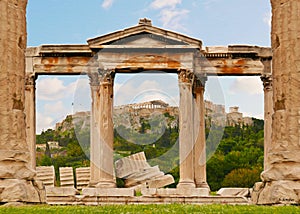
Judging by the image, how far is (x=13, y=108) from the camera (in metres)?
23.7

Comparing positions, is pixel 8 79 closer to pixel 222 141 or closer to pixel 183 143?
pixel 183 143

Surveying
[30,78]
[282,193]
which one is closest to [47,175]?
[30,78]

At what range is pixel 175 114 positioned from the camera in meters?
97.6

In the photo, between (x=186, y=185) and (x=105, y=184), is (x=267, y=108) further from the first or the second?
(x=105, y=184)

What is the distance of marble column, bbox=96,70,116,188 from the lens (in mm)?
45312

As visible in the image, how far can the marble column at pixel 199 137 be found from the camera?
47.0 meters

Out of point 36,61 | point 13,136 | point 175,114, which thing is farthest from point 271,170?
point 175,114

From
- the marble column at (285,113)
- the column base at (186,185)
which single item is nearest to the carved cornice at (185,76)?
the column base at (186,185)

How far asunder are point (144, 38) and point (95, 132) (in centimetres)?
594

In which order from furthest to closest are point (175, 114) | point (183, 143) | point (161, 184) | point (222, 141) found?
point (175, 114)
point (222, 141)
point (161, 184)
point (183, 143)

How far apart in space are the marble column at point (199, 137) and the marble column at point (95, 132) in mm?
5535

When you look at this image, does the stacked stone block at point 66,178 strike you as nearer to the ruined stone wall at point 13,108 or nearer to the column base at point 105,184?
the column base at point 105,184

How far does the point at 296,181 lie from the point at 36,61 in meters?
26.5

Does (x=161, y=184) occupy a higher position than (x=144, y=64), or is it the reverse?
(x=144, y=64)
